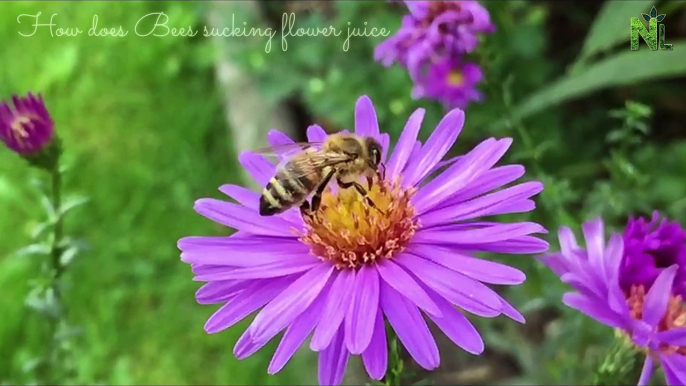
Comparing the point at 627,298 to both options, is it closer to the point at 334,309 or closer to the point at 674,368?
the point at 674,368

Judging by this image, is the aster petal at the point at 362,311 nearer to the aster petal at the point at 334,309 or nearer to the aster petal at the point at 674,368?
the aster petal at the point at 334,309

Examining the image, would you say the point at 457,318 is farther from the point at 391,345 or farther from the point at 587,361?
the point at 587,361

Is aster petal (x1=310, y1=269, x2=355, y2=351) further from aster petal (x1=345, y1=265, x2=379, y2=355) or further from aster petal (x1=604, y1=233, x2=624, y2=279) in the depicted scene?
aster petal (x1=604, y1=233, x2=624, y2=279)

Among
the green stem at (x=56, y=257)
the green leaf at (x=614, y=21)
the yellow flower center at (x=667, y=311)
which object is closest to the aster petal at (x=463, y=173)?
the yellow flower center at (x=667, y=311)

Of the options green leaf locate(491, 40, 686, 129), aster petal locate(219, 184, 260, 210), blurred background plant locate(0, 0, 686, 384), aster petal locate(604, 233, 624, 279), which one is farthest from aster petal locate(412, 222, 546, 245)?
green leaf locate(491, 40, 686, 129)

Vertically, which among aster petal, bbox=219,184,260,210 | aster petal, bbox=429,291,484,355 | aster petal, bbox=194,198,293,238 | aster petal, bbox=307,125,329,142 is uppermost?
aster petal, bbox=307,125,329,142
